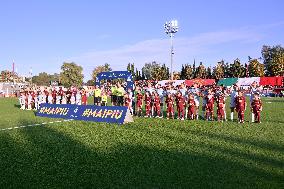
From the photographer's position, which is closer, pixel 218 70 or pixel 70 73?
pixel 218 70

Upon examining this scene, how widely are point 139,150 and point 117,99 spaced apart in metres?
14.6

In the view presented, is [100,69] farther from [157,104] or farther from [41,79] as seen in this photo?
[157,104]

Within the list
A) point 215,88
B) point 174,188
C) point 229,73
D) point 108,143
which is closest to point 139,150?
point 108,143

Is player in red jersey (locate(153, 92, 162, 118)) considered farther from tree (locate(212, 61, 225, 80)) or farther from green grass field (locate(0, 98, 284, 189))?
tree (locate(212, 61, 225, 80))

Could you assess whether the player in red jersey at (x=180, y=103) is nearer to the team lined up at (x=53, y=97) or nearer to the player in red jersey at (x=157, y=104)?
the player in red jersey at (x=157, y=104)

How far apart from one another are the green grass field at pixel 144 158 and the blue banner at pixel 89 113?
313 centimetres

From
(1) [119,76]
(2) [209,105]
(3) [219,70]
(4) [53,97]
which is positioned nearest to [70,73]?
(3) [219,70]

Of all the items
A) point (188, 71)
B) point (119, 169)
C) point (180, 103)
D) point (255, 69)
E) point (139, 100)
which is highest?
point (188, 71)

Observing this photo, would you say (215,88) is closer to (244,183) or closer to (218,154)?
(218,154)

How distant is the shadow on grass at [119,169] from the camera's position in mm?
7598

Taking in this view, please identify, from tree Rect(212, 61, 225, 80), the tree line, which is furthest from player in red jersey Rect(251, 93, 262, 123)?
tree Rect(212, 61, 225, 80)

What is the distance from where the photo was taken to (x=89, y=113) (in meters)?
21.0

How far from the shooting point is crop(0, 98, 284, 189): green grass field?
777 cm

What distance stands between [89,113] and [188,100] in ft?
18.7
